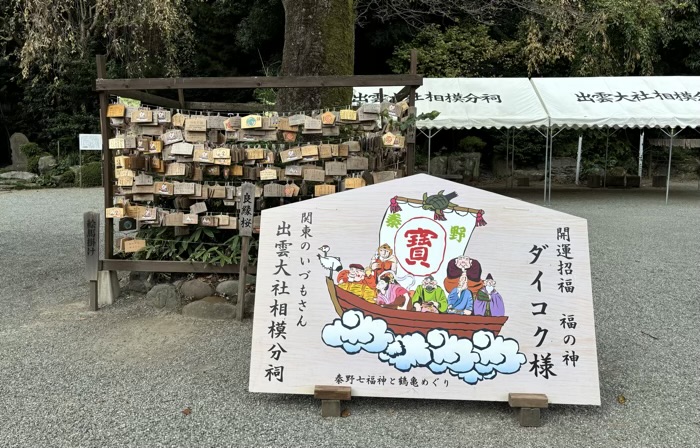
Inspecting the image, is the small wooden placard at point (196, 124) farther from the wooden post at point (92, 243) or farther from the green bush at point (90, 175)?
the green bush at point (90, 175)

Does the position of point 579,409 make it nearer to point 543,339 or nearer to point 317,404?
point 543,339

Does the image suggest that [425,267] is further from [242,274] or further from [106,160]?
[106,160]

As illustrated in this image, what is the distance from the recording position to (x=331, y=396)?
112 inches

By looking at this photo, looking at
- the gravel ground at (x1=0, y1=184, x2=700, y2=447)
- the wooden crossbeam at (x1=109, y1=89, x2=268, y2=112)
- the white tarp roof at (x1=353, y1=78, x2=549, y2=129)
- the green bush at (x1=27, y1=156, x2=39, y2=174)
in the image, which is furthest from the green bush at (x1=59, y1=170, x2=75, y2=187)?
the wooden crossbeam at (x1=109, y1=89, x2=268, y2=112)

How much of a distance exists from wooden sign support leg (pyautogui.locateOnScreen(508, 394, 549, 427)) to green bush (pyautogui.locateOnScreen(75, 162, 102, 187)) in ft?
52.2

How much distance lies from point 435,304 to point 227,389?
132cm

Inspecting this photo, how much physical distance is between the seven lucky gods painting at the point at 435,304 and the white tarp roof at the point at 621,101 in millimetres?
8882

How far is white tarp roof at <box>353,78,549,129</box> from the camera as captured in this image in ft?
36.5

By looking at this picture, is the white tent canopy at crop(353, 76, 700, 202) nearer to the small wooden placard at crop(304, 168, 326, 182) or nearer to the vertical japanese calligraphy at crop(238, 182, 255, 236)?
the small wooden placard at crop(304, 168, 326, 182)

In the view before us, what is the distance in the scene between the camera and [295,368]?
2938 mm

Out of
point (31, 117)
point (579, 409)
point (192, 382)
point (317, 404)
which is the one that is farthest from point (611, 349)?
point (31, 117)

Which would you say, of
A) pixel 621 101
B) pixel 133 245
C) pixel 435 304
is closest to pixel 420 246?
pixel 435 304

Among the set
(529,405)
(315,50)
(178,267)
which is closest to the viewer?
(529,405)

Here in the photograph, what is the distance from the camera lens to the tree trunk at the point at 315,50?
567 cm
